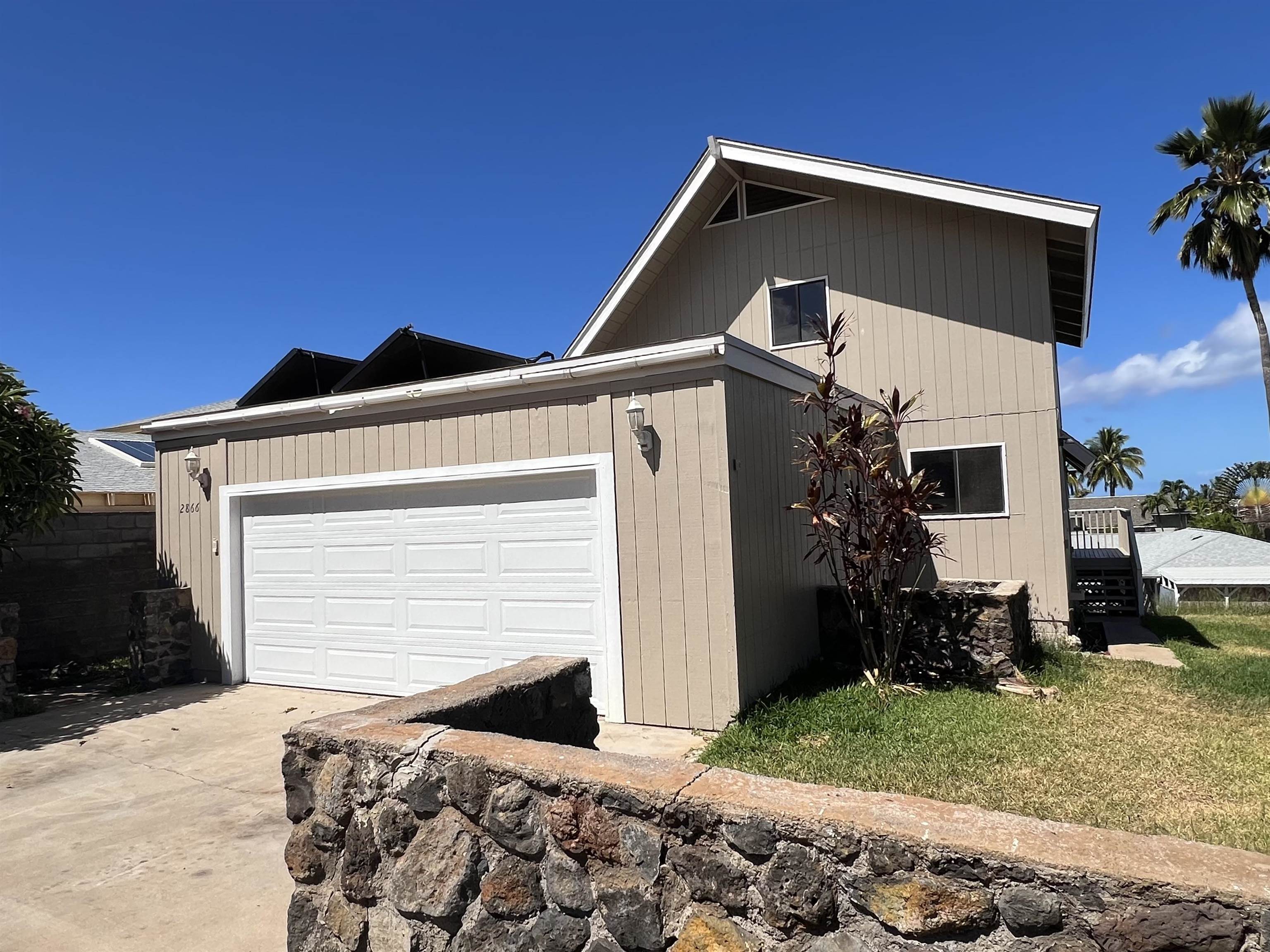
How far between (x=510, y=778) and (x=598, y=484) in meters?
4.09

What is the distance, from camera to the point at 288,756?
2943 mm

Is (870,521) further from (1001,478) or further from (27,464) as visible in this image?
(27,464)

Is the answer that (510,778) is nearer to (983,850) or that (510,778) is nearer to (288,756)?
(288,756)

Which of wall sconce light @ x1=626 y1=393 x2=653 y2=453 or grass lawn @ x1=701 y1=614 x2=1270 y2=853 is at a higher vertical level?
wall sconce light @ x1=626 y1=393 x2=653 y2=453

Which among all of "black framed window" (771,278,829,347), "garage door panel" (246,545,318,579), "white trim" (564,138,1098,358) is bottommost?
"garage door panel" (246,545,318,579)

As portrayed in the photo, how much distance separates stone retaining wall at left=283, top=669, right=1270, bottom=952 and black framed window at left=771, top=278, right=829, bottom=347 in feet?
27.7

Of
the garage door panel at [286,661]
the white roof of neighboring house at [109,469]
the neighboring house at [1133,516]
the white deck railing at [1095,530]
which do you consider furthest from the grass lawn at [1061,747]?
the neighboring house at [1133,516]

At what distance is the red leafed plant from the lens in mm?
6484

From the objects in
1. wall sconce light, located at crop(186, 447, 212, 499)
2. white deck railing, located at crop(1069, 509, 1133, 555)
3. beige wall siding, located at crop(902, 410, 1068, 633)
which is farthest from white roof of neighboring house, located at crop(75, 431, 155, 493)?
white deck railing, located at crop(1069, 509, 1133, 555)

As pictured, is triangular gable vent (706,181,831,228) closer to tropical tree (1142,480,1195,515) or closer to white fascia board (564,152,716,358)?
white fascia board (564,152,716,358)

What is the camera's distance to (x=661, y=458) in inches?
242

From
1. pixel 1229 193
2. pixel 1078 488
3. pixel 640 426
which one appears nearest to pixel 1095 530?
pixel 1229 193

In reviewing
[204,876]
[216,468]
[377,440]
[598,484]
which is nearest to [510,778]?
[204,876]

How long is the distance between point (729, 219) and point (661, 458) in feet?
19.1
